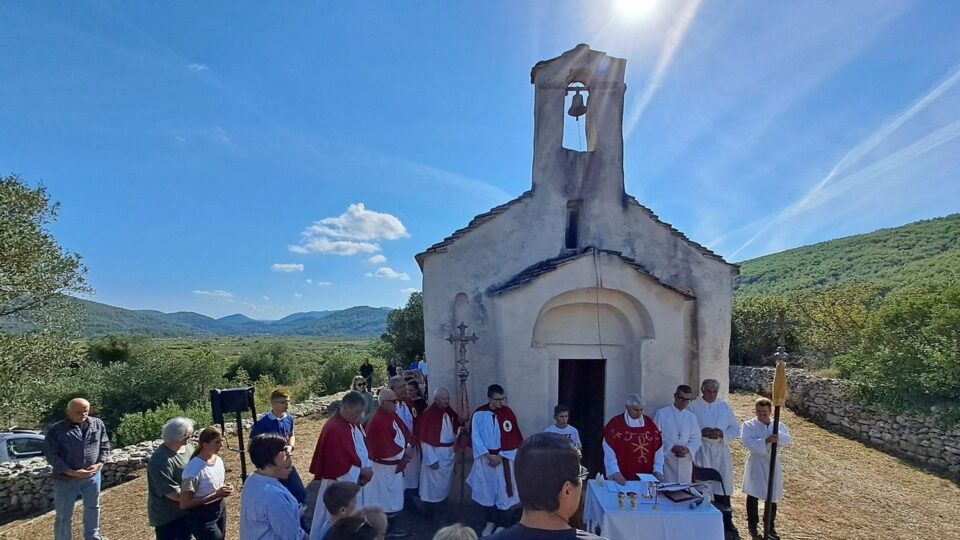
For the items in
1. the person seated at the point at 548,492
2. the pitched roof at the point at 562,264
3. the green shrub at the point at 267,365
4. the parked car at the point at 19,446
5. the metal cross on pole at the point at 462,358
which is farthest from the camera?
the green shrub at the point at 267,365

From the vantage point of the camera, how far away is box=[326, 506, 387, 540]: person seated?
303cm

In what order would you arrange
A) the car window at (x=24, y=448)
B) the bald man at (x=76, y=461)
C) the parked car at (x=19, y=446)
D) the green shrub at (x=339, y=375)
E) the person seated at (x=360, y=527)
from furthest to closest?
the green shrub at (x=339, y=375)
the car window at (x=24, y=448)
the parked car at (x=19, y=446)
the bald man at (x=76, y=461)
the person seated at (x=360, y=527)

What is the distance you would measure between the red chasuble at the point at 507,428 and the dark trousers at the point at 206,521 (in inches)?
138

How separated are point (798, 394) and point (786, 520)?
1026cm

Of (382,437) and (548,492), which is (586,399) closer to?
(382,437)

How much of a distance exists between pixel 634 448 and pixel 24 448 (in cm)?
1503

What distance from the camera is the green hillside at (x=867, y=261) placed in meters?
44.0

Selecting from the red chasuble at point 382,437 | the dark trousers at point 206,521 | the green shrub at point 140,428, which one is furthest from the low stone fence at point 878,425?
the green shrub at point 140,428

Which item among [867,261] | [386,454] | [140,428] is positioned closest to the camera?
[386,454]

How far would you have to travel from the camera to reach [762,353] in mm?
23969

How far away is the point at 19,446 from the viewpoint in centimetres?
1202

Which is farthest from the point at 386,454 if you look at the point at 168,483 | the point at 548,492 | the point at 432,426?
the point at 548,492

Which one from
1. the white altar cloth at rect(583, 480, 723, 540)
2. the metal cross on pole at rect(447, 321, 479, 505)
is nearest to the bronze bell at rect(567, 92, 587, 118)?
the metal cross on pole at rect(447, 321, 479, 505)

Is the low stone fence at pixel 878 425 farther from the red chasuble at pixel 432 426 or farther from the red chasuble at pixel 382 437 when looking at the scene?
the red chasuble at pixel 382 437
